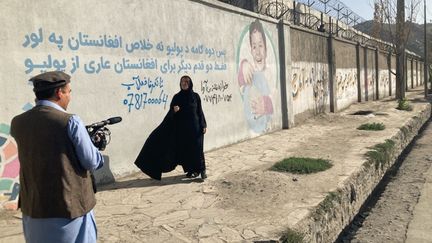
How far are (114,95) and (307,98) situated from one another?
9.32 meters

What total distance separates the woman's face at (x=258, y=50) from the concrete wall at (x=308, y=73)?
2.19m

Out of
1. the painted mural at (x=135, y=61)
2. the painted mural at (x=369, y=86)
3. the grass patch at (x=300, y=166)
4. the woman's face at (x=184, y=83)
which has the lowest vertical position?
the grass patch at (x=300, y=166)

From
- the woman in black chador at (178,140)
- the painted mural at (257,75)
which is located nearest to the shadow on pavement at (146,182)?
the woman in black chador at (178,140)

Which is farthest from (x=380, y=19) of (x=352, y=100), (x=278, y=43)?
(x=278, y=43)

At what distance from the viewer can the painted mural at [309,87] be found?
13.4m

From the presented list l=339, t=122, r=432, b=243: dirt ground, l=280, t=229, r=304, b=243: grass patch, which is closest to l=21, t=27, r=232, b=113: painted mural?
l=280, t=229, r=304, b=243: grass patch

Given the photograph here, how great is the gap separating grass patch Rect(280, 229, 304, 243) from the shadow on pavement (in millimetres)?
2170

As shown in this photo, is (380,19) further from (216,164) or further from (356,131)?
(216,164)

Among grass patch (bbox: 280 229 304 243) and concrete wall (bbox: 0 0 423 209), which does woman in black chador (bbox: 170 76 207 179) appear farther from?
grass patch (bbox: 280 229 304 243)

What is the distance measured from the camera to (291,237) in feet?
13.8

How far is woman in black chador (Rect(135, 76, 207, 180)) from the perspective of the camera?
618cm

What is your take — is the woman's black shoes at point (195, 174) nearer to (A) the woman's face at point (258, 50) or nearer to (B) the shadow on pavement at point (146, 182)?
(B) the shadow on pavement at point (146, 182)

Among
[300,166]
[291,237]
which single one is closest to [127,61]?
[300,166]

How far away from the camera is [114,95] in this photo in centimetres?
619
